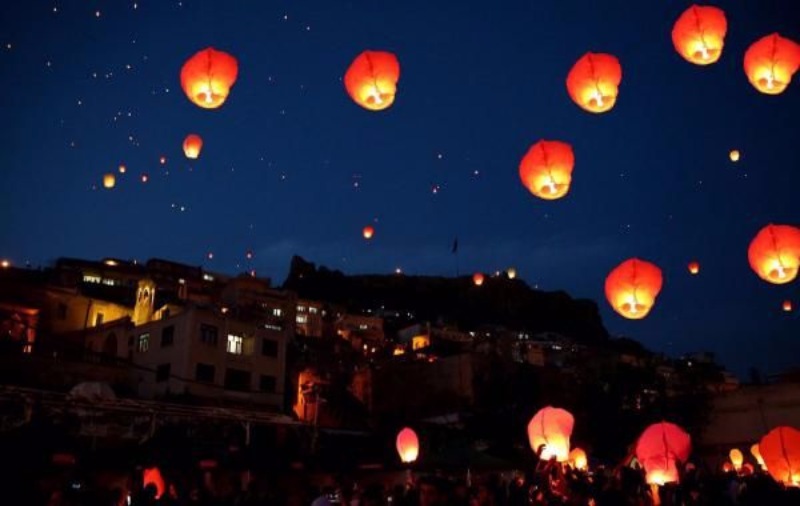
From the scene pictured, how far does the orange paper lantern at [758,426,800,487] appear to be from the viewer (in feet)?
34.2

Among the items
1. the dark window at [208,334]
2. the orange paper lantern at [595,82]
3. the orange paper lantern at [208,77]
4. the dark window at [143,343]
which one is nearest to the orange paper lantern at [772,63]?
the orange paper lantern at [595,82]

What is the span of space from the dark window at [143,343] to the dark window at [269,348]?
4.54 metres

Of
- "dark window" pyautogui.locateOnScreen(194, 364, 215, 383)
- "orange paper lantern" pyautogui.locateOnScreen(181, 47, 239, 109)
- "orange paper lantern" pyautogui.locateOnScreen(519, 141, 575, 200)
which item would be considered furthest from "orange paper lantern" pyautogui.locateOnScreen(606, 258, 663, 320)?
"dark window" pyautogui.locateOnScreen(194, 364, 215, 383)

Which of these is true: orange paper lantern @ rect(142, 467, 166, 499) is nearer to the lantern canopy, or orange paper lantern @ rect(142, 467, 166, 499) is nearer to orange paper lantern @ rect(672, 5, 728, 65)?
A: the lantern canopy

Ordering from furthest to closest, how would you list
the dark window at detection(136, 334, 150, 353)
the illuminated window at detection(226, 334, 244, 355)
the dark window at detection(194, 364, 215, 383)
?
the dark window at detection(136, 334, 150, 353)
the illuminated window at detection(226, 334, 244, 355)
the dark window at detection(194, 364, 215, 383)

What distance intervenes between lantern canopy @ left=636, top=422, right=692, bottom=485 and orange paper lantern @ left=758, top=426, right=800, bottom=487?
1.74 meters

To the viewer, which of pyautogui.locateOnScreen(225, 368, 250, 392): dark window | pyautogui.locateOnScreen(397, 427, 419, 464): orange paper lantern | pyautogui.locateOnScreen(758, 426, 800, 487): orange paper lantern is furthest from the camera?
pyautogui.locateOnScreen(225, 368, 250, 392): dark window

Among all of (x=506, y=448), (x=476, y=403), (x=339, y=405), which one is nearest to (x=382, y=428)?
(x=339, y=405)

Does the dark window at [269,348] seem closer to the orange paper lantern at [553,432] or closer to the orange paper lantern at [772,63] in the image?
the orange paper lantern at [553,432]

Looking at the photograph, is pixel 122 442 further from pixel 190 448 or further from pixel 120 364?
pixel 190 448

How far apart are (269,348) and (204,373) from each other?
341cm

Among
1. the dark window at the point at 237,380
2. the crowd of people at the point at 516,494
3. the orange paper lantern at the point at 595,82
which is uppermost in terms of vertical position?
the orange paper lantern at the point at 595,82

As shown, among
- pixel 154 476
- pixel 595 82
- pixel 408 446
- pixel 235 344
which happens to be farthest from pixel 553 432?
pixel 235 344

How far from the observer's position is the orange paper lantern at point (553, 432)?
10.3 metres
